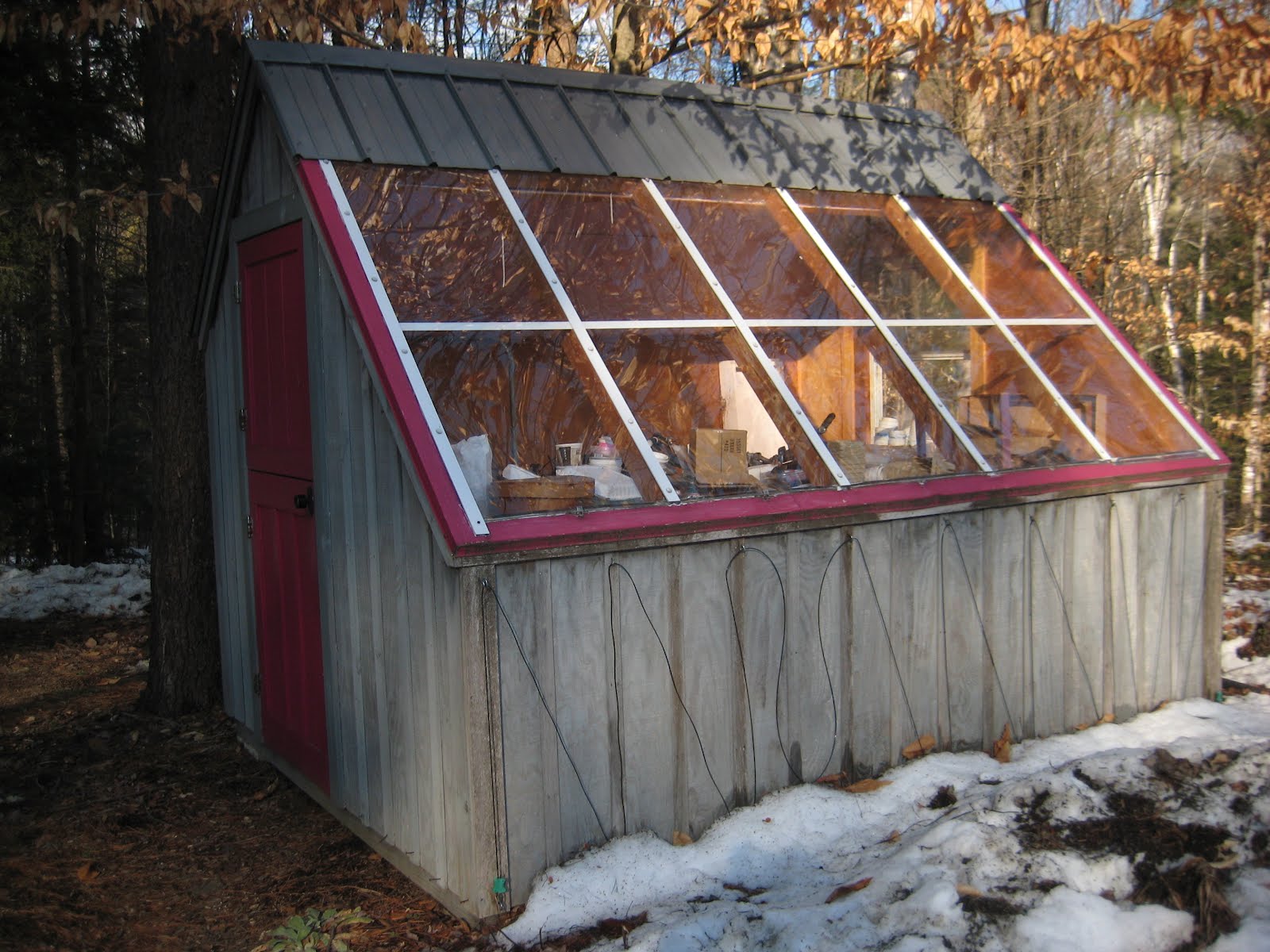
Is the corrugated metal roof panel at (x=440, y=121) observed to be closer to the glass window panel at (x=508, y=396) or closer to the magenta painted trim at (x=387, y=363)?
the magenta painted trim at (x=387, y=363)

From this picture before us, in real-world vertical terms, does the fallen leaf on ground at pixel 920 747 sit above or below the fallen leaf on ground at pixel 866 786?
above

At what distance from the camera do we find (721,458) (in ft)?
14.5

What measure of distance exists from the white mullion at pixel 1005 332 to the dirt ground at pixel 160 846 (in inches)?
144

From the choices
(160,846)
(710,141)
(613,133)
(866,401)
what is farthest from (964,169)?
(160,846)

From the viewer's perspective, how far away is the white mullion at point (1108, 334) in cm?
557

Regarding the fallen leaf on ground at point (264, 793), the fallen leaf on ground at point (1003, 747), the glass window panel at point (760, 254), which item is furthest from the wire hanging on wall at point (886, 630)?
the fallen leaf on ground at point (264, 793)

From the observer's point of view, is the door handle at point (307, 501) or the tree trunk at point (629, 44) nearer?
the door handle at point (307, 501)

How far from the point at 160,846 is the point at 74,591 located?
6.01 meters

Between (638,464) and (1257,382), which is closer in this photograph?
(638,464)

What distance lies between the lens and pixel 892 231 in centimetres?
566

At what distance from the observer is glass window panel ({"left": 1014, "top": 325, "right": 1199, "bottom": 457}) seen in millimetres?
5449

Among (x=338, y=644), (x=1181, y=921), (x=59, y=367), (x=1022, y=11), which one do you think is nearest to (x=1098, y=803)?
(x=1181, y=921)

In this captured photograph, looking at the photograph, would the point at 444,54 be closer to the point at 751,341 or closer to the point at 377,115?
the point at 377,115

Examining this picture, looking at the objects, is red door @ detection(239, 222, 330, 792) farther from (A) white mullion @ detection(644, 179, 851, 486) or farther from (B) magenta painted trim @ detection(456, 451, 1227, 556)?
(A) white mullion @ detection(644, 179, 851, 486)
